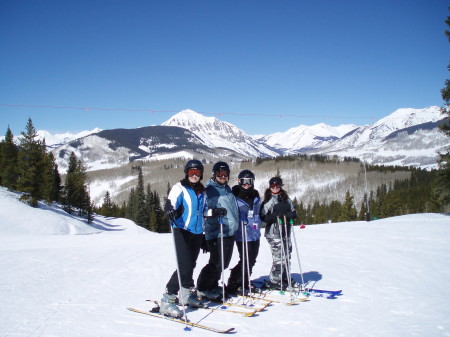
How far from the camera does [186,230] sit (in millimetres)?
5383

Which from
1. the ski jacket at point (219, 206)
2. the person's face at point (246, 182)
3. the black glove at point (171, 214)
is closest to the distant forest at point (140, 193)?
the person's face at point (246, 182)

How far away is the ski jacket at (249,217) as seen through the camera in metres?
6.25

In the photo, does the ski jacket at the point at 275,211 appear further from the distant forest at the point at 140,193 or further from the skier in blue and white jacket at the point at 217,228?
the distant forest at the point at 140,193

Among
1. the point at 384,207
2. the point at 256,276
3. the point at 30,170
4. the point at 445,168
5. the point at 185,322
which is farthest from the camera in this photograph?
the point at 384,207

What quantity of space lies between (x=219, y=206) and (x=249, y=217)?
2.66 feet

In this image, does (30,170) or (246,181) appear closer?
(246,181)

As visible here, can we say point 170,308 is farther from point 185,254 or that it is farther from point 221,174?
point 221,174

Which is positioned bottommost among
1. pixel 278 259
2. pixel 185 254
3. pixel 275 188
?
pixel 278 259

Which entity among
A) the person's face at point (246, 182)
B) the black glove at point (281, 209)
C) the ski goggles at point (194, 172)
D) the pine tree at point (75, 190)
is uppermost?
the ski goggles at point (194, 172)

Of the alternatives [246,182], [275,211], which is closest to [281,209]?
[275,211]

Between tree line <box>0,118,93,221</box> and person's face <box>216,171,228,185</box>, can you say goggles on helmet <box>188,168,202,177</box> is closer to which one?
person's face <box>216,171,228,185</box>

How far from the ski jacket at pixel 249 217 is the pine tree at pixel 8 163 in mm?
47312

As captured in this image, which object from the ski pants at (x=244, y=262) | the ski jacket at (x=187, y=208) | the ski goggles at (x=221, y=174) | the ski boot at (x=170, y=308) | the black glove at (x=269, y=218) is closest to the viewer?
the ski boot at (x=170, y=308)

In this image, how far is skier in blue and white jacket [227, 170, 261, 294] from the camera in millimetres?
6254
